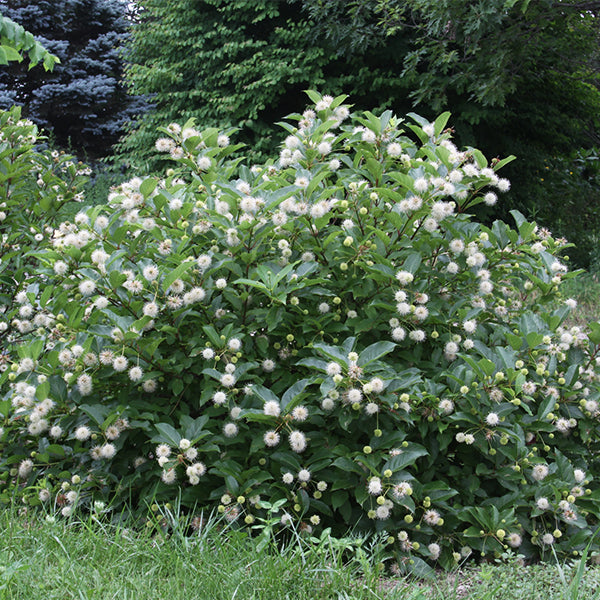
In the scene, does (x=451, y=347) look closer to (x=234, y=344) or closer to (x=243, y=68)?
(x=234, y=344)

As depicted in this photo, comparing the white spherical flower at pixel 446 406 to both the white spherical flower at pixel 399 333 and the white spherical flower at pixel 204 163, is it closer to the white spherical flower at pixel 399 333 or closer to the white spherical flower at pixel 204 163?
the white spherical flower at pixel 399 333

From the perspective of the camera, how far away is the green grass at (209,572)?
5.69 ft

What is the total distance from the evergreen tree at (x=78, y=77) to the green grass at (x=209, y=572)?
11.5m

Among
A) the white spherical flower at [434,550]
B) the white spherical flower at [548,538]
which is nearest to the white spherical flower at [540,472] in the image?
the white spherical flower at [548,538]

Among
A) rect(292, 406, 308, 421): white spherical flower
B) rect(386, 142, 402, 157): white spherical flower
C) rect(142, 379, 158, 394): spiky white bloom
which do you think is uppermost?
rect(386, 142, 402, 157): white spherical flower

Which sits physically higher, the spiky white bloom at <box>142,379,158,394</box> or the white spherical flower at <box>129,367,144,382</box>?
the white spherical flower at <box>129,367,144,382</box>

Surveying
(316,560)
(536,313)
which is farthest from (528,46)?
(316,560)

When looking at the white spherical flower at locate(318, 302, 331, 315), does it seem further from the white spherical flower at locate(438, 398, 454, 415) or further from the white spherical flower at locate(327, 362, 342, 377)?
the white spherical flower at locate(438, 398, 454, 415)

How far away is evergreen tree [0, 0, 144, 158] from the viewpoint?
12.6 m

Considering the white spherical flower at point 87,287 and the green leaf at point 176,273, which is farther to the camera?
the white spherical flower at point 87,287

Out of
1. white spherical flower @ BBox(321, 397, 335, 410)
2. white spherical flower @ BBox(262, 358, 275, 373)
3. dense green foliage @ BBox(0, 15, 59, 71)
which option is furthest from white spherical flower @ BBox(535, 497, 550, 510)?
dense green foliage @ BBox(0, 15, 59, 71)

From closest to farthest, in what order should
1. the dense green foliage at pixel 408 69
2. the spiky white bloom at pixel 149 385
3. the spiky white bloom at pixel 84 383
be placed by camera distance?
the spiky white bloom at pixel 84 383
the spiky white bloom at pixel 149 385
the dense green foliage at pixel 408 69

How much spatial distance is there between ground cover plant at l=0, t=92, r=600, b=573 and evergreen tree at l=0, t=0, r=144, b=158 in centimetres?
1086

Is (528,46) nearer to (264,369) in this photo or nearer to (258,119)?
(258,119)
